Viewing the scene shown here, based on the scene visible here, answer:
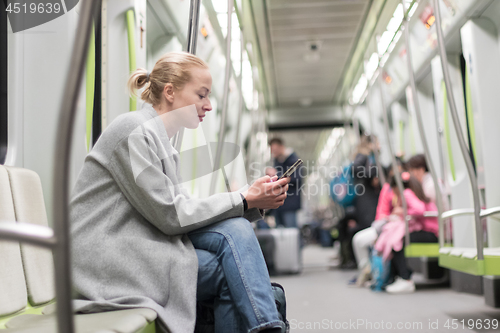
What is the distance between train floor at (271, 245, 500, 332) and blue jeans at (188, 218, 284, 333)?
1.31 metres

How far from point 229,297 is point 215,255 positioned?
5.3 inches

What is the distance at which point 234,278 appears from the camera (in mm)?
1339

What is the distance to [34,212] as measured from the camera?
1641mm

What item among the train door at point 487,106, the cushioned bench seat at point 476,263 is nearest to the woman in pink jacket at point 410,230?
the train door at point 487,106

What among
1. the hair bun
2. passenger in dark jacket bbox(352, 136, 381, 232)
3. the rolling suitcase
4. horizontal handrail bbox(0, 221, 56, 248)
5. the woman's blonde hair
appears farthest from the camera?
passenger in dark jacket bbox(352, 136, 381, 232)

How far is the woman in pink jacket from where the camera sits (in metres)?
4.04

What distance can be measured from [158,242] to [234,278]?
0.25m

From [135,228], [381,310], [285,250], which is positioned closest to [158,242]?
[135,228]

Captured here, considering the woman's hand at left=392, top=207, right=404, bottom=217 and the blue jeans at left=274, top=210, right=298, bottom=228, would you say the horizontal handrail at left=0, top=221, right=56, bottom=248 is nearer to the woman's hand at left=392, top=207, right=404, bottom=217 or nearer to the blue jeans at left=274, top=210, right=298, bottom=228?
the woman's hand at left=392, top=207, right=404, bottom=217

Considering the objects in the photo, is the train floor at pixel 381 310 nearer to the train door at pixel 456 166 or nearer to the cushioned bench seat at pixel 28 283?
the train door at pixel 456 166

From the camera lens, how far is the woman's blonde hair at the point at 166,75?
1643 mm

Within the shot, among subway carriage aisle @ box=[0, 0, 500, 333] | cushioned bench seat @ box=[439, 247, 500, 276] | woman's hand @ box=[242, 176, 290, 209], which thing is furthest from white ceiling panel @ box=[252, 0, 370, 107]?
woman's hand @ box=[242, 176, 290, 209]

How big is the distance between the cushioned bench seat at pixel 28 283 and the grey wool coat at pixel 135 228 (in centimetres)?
8

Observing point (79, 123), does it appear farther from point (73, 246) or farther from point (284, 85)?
point (284, 85)
